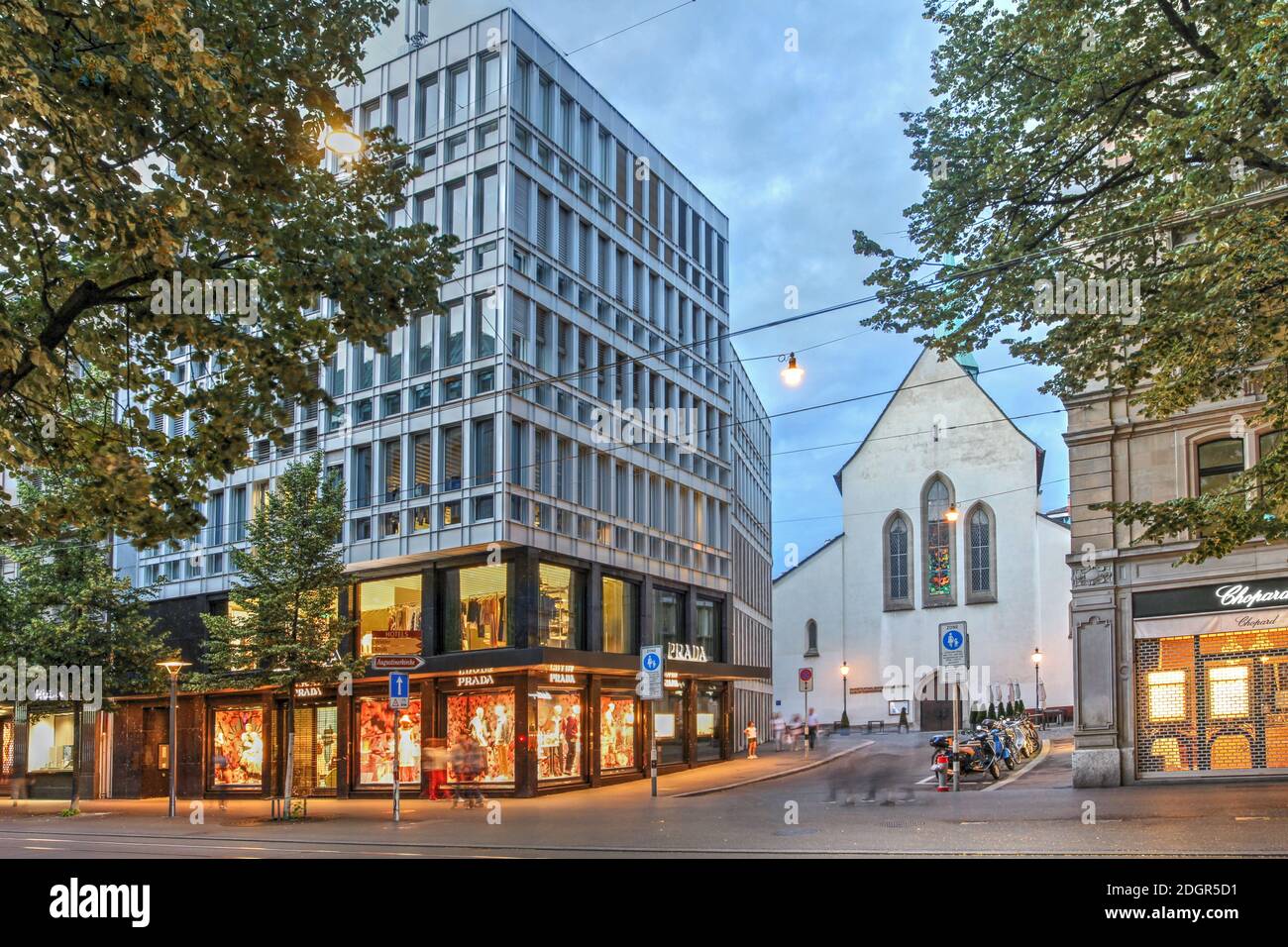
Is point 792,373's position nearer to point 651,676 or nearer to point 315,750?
point 651,676

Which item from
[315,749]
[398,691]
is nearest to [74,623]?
[315,749]

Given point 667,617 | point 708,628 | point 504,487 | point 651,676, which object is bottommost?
point 651,676

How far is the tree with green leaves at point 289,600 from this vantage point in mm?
28906

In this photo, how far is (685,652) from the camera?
38906 mm

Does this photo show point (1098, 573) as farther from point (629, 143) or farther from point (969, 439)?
point (969, 439)

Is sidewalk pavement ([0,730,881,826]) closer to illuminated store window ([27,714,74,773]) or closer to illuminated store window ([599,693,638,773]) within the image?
illuminated store window ([599,693,638,773])

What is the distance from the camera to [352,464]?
117 feet

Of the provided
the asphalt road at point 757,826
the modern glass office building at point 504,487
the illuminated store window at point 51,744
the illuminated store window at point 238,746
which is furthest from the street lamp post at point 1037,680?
the illuminated store window at point 51,744

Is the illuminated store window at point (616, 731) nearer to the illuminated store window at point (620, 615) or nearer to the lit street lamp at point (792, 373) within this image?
the illuminated store window at point (620, 615)

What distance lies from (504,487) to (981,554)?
150 ft

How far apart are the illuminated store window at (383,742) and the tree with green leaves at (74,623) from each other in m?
6.50
